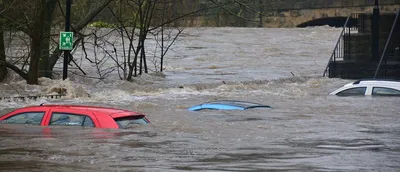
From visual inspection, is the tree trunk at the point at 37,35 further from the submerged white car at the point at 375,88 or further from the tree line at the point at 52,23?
the submerged white car at the point at 375,88

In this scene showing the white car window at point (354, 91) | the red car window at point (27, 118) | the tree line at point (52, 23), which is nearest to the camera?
the red car window at point (27, 118)

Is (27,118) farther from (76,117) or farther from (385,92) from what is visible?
(385,92)

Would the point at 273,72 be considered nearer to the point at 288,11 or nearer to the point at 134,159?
the point at 134,159

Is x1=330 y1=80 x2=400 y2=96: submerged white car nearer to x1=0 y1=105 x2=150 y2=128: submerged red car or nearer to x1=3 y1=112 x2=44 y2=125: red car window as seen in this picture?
x1=0 y1=105 x2=150 y2=128: submerged red car

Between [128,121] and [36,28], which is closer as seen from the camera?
[128,121]

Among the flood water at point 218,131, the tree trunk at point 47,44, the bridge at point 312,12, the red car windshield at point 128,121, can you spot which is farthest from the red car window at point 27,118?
the bridge at point 312,12

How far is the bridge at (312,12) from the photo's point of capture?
62.1 metres

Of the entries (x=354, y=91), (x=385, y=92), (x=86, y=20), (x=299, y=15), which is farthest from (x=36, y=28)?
(x=299, y=15)

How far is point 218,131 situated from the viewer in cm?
1689

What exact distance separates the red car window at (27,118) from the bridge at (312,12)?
45765 mm

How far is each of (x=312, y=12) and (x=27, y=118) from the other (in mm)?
51078

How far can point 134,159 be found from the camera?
1285 cm

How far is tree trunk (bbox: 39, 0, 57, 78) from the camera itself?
28469mm

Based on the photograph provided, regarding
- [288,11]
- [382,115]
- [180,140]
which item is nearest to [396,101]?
[382,115]
